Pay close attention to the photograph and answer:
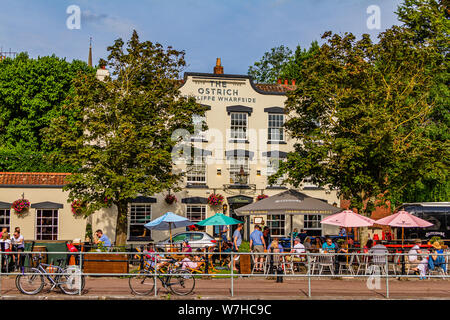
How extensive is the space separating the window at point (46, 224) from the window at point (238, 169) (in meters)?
10.8

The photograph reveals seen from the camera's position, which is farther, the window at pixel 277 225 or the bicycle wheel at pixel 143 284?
the window at pixel 277 225

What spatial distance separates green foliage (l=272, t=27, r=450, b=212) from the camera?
20.5 m

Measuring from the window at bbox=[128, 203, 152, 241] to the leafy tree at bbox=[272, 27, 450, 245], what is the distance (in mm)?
11133

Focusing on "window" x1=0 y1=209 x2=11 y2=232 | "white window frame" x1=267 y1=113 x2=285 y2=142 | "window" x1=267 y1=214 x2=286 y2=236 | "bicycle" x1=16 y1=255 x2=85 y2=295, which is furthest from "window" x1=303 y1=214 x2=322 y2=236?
"bicycle" x1=16 y1=255 x2=85 y2=295

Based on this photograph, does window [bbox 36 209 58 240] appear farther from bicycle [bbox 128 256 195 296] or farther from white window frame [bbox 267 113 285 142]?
bicycle [bbox 128 256 195 296]

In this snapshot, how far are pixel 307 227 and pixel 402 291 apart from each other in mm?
17669

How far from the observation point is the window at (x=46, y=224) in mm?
28875

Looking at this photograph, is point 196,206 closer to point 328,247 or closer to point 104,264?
point 328,247

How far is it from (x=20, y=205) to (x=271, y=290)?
18297mm

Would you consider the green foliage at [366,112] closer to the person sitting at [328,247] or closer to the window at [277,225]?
the person sitting at [328,247]

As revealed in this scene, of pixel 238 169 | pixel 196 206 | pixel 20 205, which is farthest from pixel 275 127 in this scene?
pixel 20 205

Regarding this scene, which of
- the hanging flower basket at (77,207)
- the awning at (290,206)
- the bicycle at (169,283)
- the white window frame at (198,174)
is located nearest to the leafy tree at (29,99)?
the hanging flower basket at (77,207)

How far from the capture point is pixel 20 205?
28.3 metres
